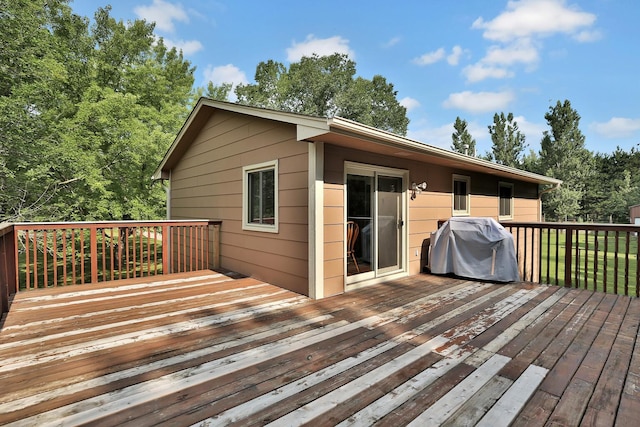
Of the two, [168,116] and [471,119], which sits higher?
[471,119]

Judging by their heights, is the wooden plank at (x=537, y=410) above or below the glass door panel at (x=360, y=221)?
below

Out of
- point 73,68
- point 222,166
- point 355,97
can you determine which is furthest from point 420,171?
point 355,97

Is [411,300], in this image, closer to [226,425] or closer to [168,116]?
[226,425]

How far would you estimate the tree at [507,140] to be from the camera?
21.7 m

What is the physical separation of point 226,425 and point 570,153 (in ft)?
77.2

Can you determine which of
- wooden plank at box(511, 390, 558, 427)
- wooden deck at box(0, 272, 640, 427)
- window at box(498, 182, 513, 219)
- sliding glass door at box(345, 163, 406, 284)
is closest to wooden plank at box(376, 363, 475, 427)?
wooden deck at box(0, 272, 640, 427)

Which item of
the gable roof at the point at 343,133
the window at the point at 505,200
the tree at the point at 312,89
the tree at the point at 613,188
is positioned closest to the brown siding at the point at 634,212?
the tree at the point at 613,188

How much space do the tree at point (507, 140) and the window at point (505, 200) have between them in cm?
1541

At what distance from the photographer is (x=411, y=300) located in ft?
12.4

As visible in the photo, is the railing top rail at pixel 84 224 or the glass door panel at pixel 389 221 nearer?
the railing top rail at pixel 84 224

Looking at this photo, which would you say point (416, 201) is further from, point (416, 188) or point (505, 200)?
point (505, 200)

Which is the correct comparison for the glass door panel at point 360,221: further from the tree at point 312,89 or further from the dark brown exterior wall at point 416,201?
the tree at point 312,89

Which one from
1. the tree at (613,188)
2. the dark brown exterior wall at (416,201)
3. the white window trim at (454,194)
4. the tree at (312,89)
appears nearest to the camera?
the dark brown exterior wall at (416,201)

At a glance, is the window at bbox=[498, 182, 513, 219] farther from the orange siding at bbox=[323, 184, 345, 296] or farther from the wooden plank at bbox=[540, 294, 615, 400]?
the orange siding at bbox=[323, 184, 345, 296]
